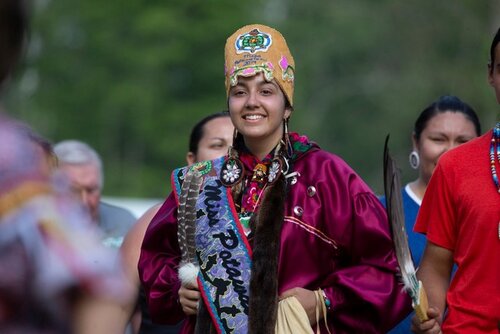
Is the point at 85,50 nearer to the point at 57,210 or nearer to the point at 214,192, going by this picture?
the point at 214,192

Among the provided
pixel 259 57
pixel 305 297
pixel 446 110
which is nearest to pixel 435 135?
pixel 446 110

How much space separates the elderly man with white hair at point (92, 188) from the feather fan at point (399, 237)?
2.79 metres

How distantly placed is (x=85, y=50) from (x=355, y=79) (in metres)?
9.20

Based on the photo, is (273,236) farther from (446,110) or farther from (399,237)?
(446,110)

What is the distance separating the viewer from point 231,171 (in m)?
4.74

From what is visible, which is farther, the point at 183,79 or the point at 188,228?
the point at 183,79

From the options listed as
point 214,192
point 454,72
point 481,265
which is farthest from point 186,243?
point 454,72

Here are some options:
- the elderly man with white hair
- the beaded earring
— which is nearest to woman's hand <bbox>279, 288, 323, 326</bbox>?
the beaded earring

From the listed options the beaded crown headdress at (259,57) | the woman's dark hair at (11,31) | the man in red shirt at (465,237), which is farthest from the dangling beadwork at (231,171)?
the woman's dark hair at (11,31)

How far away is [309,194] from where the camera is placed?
4570 mm

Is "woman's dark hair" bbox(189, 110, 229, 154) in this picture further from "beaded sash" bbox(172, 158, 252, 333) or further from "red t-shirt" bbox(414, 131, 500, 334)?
"red t-shirt" bbox(414, 131, 500, 334)

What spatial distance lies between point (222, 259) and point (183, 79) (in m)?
26.9

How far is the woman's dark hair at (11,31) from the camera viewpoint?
2.14m

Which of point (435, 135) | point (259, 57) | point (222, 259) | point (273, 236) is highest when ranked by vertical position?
point (259, 57)
